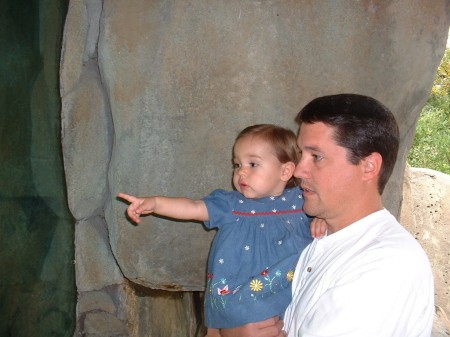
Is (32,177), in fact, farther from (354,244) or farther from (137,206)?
(354,244)

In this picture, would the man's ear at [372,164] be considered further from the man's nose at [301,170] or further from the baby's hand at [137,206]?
the baby's hand at [137,206]

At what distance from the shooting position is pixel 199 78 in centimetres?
215

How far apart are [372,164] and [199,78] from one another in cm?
79

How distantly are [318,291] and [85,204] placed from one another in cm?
121

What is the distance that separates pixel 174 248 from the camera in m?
2.34

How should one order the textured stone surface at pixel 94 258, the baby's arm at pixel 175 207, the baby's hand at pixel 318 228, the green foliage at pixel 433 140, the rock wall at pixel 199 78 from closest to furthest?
the baby's hand at pixel 318 228 → the baby's arm at pixel 175 207 → the rock wall at pixel 199 78 → the textured stone surface at pixel 94 258 → the green foliage at pixel 433 140

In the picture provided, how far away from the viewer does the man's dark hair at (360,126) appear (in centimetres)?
159

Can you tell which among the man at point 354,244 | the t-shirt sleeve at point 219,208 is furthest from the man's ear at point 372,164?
the t-shirt sleeve at point 219,208

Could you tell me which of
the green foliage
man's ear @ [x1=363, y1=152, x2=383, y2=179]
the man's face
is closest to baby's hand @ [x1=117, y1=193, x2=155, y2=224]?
the man's face

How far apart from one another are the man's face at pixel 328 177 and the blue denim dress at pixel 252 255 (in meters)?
0.26

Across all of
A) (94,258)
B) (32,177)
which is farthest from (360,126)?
(94,258)

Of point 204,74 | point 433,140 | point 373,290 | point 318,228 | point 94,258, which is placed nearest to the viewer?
point 373,290

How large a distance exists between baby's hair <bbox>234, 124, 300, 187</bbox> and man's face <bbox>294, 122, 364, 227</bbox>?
27 centimetres

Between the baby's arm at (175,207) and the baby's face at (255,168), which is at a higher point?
the baby's face at (255,168)
